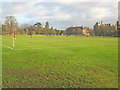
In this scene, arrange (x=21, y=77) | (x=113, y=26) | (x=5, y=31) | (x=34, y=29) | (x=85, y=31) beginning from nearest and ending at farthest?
(x=21, y=77) < (x=5, y=31) < (x=113, y=26) < (x=34, y=29) < (x=85, y=31)

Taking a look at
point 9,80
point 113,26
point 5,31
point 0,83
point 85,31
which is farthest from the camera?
point 85,31

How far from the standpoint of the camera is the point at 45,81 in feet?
21.4

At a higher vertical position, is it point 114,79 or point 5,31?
point 5,31

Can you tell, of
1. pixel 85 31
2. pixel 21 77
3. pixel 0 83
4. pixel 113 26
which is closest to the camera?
pixel 0 83

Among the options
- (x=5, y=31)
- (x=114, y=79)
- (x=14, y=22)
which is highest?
(x=14, y=22)

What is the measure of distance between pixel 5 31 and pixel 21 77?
89.0 meters

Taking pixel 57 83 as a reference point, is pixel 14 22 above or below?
above

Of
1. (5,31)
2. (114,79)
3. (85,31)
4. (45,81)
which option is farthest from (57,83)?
(85,31)

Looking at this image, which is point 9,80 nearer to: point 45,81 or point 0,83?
point 0,83

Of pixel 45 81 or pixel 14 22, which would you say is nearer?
pixel 45 81

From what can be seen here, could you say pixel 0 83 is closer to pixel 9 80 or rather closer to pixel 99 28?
pixel 9 80

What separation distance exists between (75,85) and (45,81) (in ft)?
4.51

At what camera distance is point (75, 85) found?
601 centimetres

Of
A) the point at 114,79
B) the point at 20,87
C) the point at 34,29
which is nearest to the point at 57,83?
the point at 20,87
